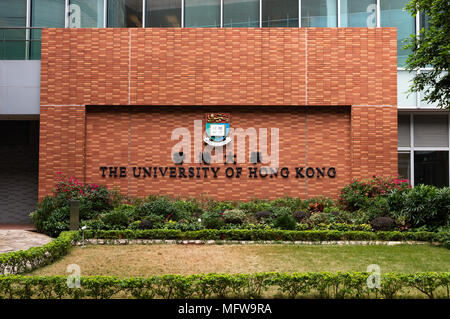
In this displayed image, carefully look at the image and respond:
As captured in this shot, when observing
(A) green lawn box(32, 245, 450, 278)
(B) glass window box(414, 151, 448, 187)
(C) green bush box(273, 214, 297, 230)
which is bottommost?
(A) green lawn box(32, 245, 450, 278)

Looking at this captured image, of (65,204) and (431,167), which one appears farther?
(431,167)

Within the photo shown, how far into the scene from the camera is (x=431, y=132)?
1350 cm

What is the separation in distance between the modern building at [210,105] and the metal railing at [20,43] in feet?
0.26

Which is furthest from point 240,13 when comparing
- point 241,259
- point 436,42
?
point 241,259

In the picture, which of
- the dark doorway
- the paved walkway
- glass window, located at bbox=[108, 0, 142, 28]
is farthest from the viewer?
the dark doorway

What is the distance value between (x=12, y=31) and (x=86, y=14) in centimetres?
289

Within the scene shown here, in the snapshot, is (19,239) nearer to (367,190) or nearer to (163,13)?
(163,13)

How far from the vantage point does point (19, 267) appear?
6398 millimetres

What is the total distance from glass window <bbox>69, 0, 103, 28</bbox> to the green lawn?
8.90m

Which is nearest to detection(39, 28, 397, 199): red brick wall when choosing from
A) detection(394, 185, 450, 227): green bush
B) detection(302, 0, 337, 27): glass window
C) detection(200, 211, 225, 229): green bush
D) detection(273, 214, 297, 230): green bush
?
detection(302, 0, 337, 27): glass window

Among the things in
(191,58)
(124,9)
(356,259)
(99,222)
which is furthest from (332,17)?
(99,222)

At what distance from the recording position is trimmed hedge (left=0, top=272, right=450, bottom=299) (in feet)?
16.5

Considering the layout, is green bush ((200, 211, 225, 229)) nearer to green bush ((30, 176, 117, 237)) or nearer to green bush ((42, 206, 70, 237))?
green bush ((30, 176, 117, 237))
